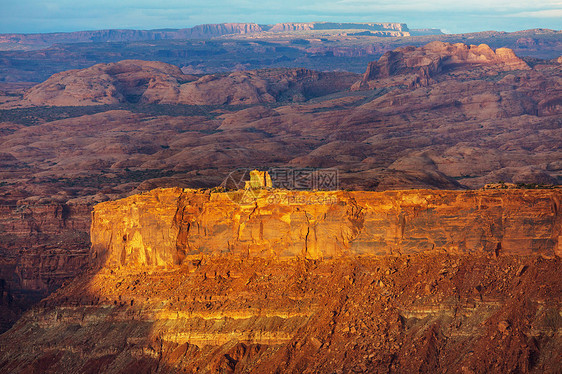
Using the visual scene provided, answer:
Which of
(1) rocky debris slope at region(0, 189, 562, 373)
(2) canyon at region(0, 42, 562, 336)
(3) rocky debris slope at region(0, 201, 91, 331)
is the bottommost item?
(2) canyon at region(0, 42, 562, 336)

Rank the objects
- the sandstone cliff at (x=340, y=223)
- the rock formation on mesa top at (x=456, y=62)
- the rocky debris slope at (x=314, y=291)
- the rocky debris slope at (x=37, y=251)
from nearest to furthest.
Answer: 1. the rocky debris slope at (x=314, y=291)
2. the sandstone cliff at (x=340, y=223)
3. the rocky debris slope at (x=37, y=251)
4. the rock formation on mesa top at (x=456, y=62)

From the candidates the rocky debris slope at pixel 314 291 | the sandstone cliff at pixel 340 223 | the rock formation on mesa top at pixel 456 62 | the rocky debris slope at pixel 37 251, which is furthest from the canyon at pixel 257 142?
the sandstone cliff at pixel 340 223

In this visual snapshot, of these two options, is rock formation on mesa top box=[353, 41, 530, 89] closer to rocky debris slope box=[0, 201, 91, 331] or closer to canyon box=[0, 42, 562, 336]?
canyon box=[0, 42, 562, 336]

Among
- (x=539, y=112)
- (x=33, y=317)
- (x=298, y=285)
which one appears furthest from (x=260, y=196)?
(x=539, y=112)

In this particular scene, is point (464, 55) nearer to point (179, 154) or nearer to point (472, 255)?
point (179, 154)

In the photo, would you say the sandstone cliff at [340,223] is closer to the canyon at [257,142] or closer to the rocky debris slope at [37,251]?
the rocky debris slope at [37,251]

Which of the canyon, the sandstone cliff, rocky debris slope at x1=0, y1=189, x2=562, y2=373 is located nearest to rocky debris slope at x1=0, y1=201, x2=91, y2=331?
the canyon
